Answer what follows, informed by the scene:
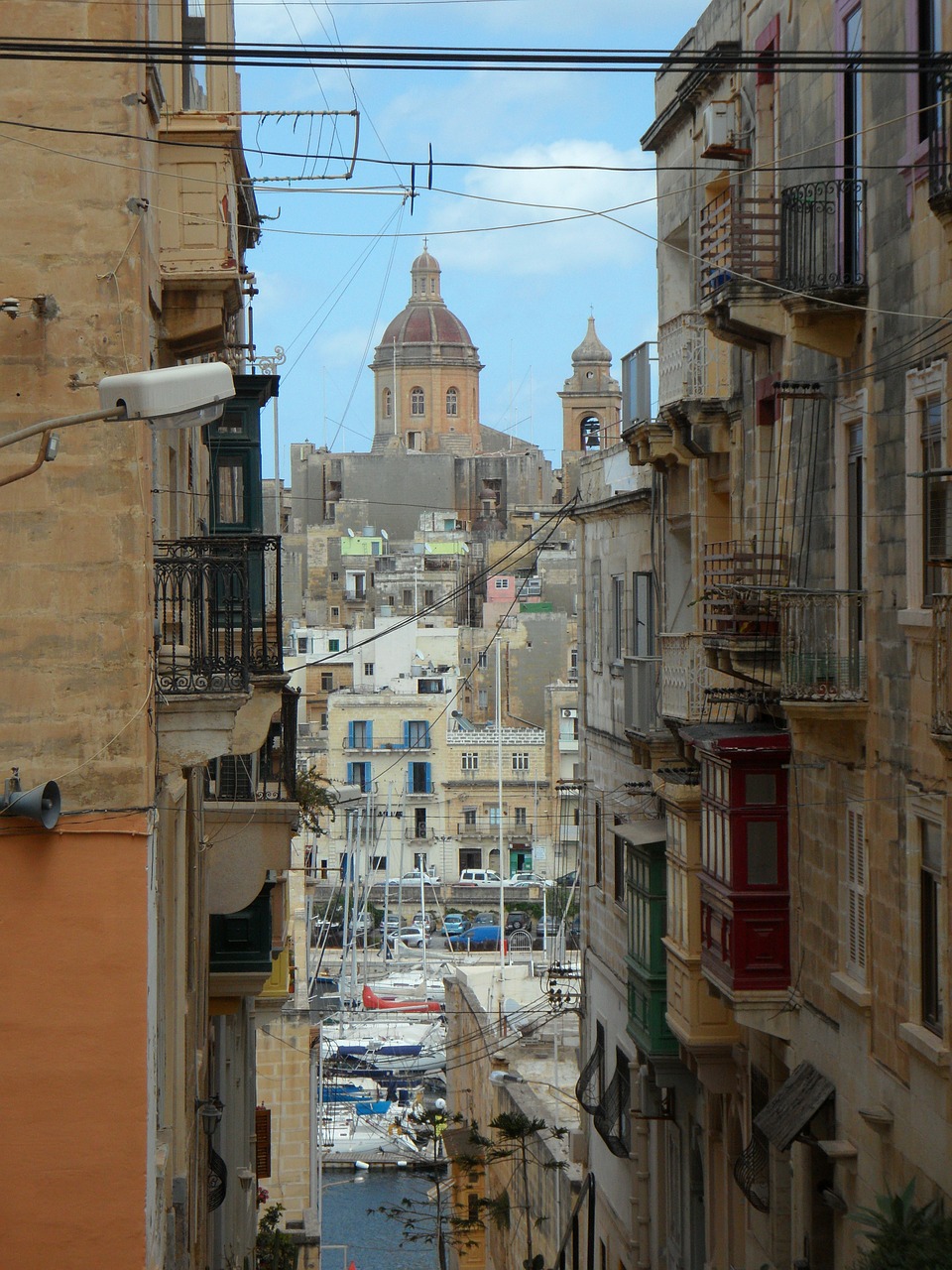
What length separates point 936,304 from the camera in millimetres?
10391

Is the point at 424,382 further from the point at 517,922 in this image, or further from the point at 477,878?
the point at 517,922

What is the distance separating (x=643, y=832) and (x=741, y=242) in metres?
6.77

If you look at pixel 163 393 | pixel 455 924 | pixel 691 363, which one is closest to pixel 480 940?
pixel 455 924

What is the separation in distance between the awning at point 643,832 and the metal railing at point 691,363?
13.5 feet

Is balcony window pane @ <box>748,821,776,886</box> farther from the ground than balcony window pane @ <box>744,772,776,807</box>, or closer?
closer

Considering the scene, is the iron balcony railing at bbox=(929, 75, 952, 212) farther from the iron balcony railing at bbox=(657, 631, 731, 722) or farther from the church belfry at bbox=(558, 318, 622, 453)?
the church belfry at bbox=(558, 318, 622, 453)

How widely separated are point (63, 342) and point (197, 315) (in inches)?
66.1

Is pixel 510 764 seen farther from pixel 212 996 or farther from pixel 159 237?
pixel 159 237

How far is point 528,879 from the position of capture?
275 ft

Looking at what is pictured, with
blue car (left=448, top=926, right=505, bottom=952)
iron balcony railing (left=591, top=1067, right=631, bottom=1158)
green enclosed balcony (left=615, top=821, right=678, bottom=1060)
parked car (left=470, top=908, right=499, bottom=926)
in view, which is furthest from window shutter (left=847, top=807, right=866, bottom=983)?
parked car (left=470, top=908, right=499, bottom=926)

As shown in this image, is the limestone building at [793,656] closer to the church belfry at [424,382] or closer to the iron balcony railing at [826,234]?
the iron balcony railing at [826,234]

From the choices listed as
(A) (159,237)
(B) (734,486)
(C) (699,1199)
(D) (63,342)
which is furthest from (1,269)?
(C) (699,1199)

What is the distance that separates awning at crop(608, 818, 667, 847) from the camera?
57.8 ft

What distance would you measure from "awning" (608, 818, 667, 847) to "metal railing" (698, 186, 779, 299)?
5.36 m
